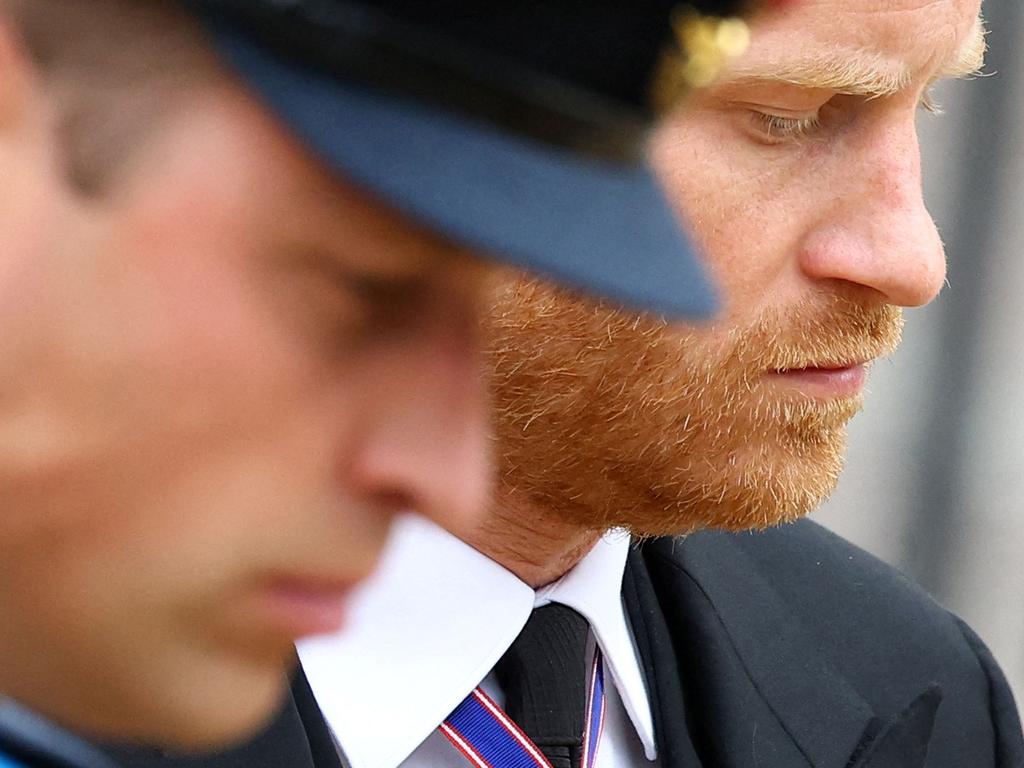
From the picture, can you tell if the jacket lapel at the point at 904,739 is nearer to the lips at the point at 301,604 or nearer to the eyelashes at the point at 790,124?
the eyelashes at the point at 790,124

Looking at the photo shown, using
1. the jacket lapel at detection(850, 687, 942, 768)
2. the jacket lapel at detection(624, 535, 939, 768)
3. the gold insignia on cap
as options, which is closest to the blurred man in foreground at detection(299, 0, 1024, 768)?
the jacket lapel at detection(624, 535, 939, 768)

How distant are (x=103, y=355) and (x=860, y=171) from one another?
3.80 feet

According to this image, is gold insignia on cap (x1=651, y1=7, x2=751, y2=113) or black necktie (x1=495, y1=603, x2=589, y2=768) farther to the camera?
black necktie (x1=495, y1=603, x2=589, y2=768)

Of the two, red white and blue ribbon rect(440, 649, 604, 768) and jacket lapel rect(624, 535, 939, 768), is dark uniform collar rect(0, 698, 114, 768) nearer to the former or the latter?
red white and blue ribbon rect(440, 649, 604, 768)

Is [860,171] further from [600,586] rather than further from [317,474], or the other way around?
[317,474]

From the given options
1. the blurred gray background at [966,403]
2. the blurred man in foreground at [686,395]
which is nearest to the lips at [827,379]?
the blurred man in foreground at [686,395]

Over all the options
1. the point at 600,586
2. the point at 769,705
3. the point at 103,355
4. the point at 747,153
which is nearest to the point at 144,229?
the point at 103,355

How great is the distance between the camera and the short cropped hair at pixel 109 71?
1.78 ft

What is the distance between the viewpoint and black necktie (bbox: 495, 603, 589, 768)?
62.7 inches

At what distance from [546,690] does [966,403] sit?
9.87 ft

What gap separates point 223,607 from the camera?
58 cm

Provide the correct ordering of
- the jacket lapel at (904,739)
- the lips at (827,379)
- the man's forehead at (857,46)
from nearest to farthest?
the man's forehead at (857,46) < the lips at (827,379) < the jacket lapel at (904,739)

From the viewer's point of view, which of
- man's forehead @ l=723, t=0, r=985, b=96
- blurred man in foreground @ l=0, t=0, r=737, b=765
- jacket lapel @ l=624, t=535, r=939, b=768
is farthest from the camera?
jacket lapel @ l=624, t=535, r=939, b=768

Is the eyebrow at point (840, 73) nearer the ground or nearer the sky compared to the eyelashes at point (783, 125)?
nearer the sky
